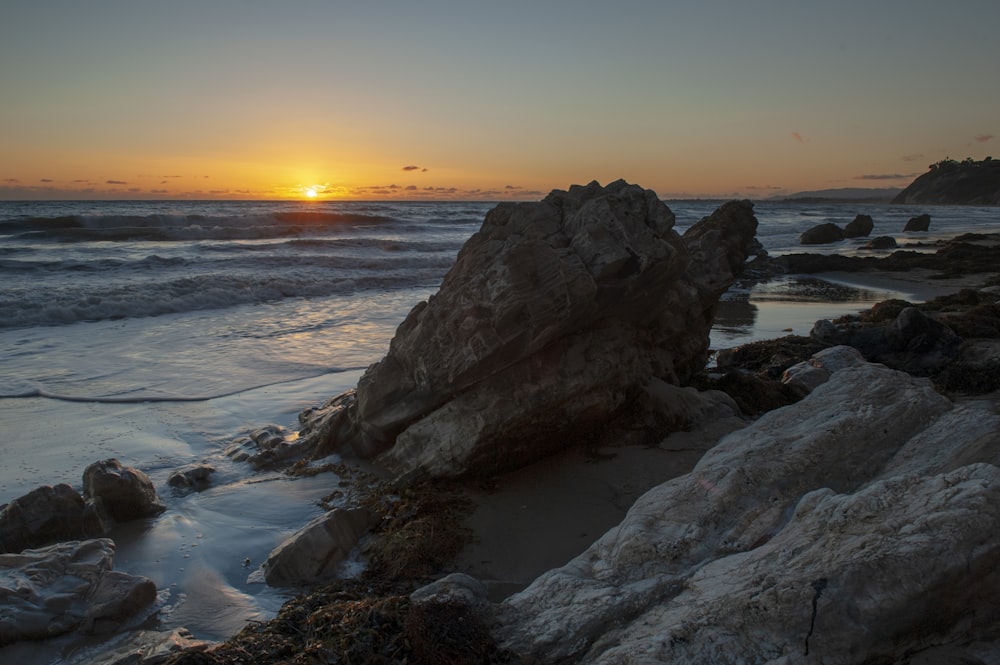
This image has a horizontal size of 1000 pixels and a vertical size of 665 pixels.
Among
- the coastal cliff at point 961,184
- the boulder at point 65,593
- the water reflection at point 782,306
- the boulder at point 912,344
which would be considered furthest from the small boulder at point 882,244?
the coastal cliff at point 961,184

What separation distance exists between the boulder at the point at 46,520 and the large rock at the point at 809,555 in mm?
4411

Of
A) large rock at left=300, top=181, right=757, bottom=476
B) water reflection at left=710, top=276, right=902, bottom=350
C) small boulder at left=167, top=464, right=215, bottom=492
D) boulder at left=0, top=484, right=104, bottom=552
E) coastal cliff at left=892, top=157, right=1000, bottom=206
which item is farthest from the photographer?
coastal cliff at left=892, top=157, right=1000, bottom=206

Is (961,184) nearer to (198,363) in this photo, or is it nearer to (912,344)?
(912,344)

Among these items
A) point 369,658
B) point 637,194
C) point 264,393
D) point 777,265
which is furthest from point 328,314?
point 777,265

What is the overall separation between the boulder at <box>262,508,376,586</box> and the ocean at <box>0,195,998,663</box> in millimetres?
238

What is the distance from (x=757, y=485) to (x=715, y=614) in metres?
1.21

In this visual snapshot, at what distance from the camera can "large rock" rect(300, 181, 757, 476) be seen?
671 centimetres

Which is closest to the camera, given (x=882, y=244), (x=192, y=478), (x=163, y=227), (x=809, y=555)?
(x=809, y=555)

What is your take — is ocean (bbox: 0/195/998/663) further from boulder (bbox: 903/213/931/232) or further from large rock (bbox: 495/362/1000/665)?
boulder (bbox: 903/213/931/232)

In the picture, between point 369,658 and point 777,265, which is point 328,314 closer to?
point 369,658

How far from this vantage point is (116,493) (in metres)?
6.44

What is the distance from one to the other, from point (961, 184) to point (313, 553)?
426 ft

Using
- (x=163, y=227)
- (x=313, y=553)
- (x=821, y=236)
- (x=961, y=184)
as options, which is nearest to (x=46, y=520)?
(x=313, y=553)

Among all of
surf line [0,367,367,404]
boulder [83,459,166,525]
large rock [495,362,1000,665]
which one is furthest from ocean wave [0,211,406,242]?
large rock [495,362,1000,665]
